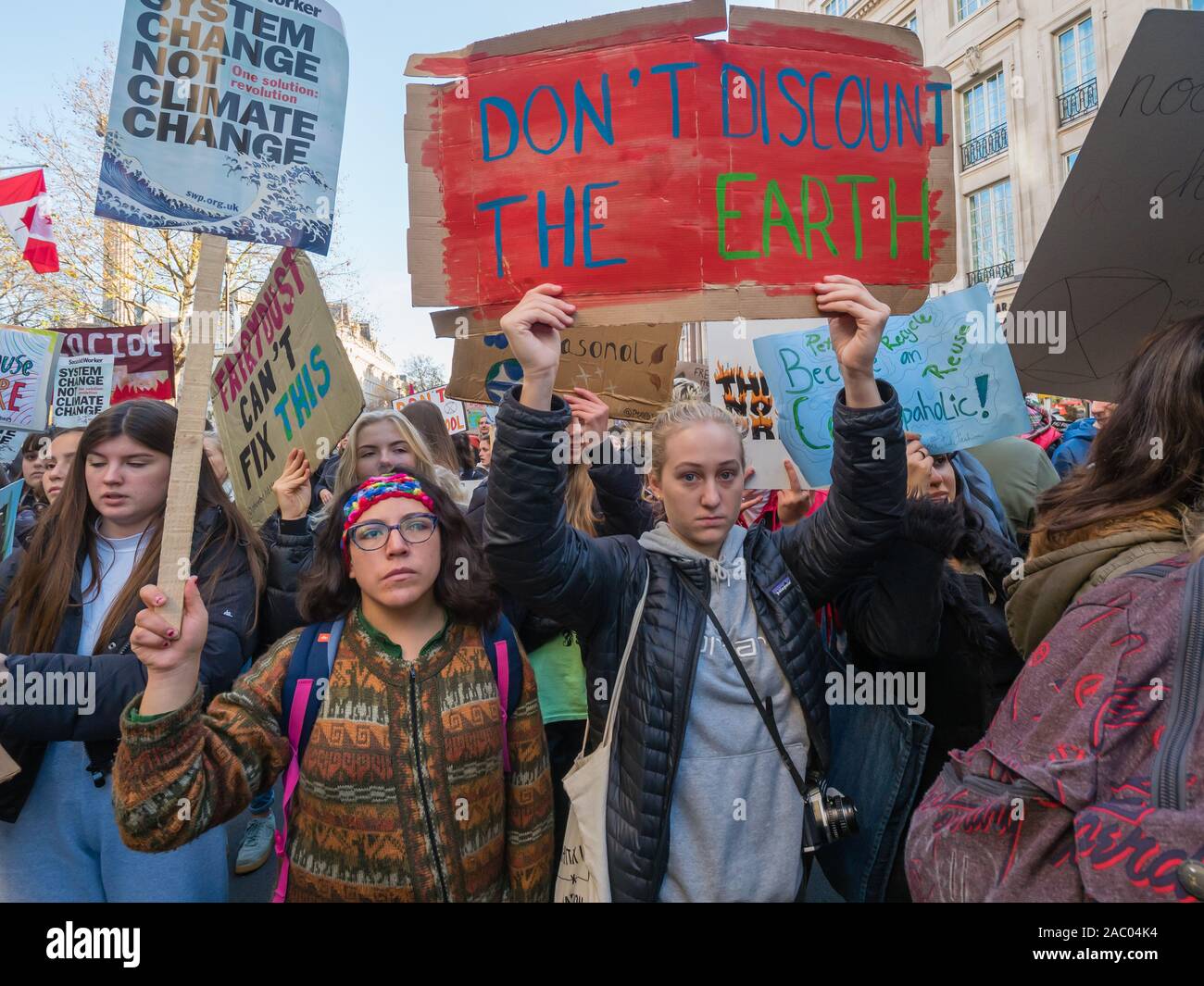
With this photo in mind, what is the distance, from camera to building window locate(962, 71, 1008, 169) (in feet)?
70.3

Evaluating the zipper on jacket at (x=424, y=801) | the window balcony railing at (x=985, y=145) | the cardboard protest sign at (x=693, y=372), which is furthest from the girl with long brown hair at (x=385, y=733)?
the window balcony railing at (x=985, y=145)

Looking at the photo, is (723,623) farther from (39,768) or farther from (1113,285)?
(39,768)

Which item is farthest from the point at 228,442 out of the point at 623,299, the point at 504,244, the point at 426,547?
the point at 623,299

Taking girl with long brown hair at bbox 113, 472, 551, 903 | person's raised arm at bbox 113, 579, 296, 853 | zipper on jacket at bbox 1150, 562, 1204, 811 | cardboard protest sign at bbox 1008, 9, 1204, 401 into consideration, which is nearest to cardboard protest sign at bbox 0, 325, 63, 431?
girl with long brown hair at bbox 113, 472, 551, 903

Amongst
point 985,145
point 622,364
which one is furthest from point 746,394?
point 985,145

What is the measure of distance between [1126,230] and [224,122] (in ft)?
7.35

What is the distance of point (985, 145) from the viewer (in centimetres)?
2186

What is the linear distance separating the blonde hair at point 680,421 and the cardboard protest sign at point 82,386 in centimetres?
451

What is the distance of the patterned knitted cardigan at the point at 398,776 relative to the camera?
1.83 metres

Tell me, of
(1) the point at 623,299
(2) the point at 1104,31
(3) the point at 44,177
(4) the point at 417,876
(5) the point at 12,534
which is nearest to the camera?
(4) the point at 417,876

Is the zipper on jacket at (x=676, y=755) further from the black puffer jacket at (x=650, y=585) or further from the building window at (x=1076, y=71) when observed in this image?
the building window at (x=1076, y=71)

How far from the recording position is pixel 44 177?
6.77 m

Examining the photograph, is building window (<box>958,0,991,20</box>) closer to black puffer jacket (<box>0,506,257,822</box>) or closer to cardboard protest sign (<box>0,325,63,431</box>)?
cardboard protest sign (<box>0,325,63,431</box>)
